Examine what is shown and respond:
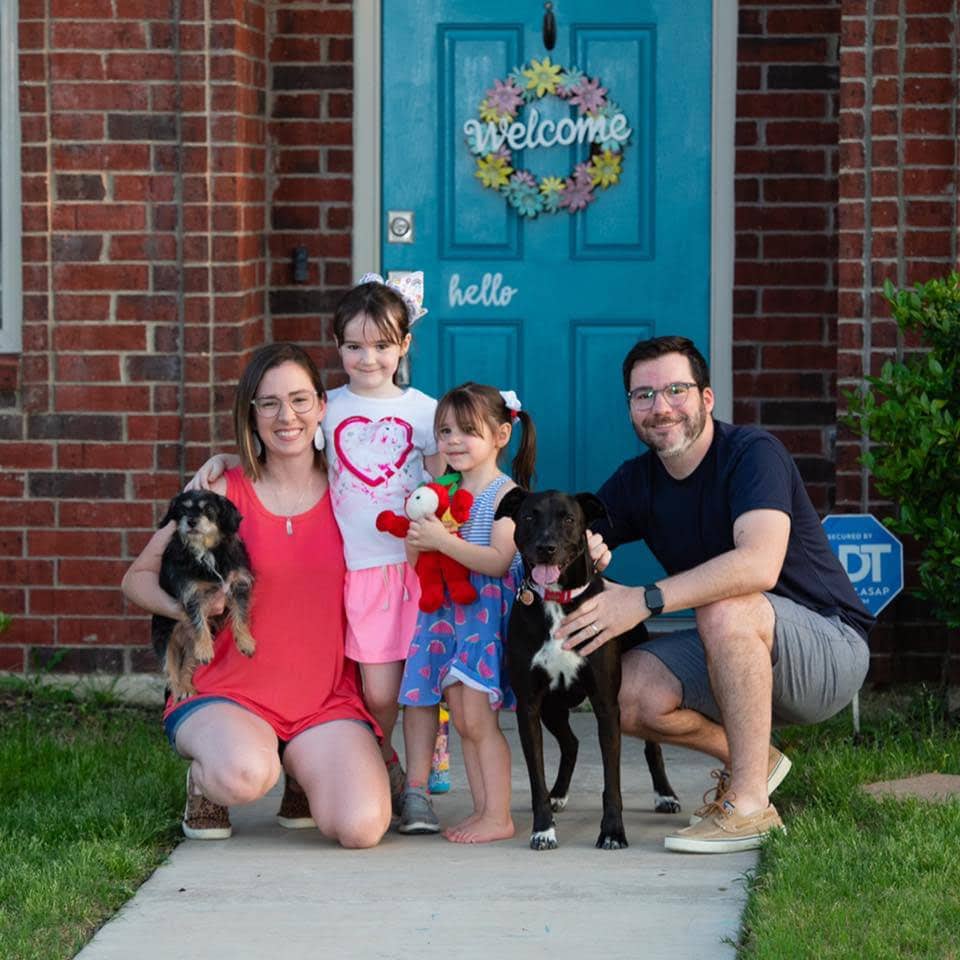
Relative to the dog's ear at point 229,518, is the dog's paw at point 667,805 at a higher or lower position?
lower

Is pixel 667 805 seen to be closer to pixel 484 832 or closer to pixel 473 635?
pixel 484 832

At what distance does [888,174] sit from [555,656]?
2445 mm

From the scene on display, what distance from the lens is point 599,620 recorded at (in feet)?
15.8

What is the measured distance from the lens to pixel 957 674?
6375 millimetres

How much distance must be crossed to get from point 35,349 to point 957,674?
3555 millimetres

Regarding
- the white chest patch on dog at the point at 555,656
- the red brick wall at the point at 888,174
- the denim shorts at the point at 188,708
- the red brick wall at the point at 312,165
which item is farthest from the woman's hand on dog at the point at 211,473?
the red brick wall at the point at 888,174

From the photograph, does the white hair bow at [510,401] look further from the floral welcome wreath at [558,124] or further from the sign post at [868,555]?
the floral welcome wreath at [558,124]

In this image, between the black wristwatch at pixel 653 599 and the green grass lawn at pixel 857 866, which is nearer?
the green grass lawn at pixel 857 866

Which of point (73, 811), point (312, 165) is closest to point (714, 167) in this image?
point (312, 165)

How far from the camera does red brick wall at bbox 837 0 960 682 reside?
246 inches

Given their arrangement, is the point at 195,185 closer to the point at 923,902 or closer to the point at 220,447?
the point at 220,447

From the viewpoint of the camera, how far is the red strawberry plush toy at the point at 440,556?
496cm

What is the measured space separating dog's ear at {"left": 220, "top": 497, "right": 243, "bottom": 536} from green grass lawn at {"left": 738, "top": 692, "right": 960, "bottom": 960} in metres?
1.67

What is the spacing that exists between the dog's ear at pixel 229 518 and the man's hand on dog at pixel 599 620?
0.94m
